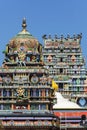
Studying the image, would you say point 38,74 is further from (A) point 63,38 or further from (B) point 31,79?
(A) point 63,38

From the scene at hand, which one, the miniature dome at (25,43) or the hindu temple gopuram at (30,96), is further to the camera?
the miniature dome at (25,43)

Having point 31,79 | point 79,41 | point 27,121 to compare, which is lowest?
point 27,121

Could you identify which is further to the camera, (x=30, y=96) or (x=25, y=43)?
(x=25, y=43)

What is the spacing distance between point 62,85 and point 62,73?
448 centimetres

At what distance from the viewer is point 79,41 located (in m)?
140

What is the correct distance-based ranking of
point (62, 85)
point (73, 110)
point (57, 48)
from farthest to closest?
point (57, 48), point (62, 85), point (73, 110)

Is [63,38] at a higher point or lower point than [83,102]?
higher

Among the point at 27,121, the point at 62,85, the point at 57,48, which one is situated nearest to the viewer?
the point at 27,121

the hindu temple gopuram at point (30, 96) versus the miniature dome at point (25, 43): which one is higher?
the miniature dome at point (25, 43)

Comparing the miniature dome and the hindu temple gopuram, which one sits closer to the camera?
the hindu temple gopuram

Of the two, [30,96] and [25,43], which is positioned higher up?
[25,43]

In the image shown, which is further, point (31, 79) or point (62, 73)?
point (62, 73)

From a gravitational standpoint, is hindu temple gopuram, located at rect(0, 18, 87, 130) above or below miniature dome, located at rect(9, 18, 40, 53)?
below

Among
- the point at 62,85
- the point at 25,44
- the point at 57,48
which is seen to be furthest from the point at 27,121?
the point at 57,48
